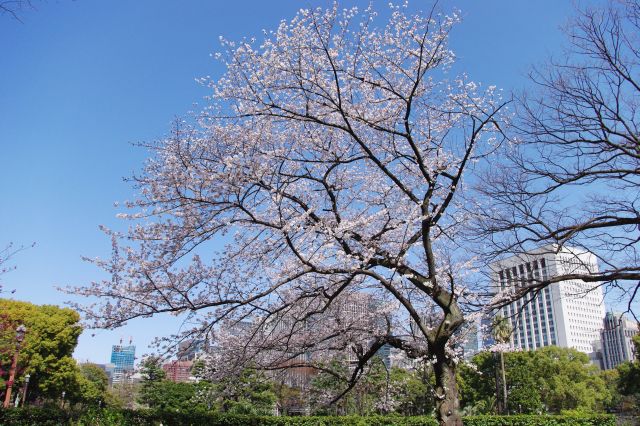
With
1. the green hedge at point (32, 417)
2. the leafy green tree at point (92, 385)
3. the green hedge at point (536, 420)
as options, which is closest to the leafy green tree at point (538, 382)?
the green hedge at point (536, 420)

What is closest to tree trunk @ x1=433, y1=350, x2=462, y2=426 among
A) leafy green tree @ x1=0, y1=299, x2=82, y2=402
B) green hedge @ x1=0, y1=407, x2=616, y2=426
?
green hedge @ x1=0, y1=407, x2=616, y2=426

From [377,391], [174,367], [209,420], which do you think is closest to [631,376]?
[377,391]

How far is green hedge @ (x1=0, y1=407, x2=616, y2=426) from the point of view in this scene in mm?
9219

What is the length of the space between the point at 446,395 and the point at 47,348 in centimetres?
2739

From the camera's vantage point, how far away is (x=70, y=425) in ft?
28.5

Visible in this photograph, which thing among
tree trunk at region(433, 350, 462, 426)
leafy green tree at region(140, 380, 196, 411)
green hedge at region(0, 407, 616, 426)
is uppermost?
tree trunk at region(433, 350, 462, 426)

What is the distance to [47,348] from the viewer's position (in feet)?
87.3

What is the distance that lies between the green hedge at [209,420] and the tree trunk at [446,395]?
6.43 meters

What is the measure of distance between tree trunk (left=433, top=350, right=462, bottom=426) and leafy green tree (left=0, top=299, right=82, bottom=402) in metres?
25.0

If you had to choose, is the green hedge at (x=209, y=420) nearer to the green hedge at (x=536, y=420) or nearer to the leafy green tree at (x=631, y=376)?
the green hedge at (x=536, y=420)

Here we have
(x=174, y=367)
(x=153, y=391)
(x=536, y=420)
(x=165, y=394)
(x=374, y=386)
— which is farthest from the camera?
(x=153, y=391)

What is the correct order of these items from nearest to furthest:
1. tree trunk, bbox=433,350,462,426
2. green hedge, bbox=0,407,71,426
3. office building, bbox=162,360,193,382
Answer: tree trunk, bbox=433,350,462,426 → office building, bbox=162,360,193,382 → green hedge, bbox=0,407,71,426

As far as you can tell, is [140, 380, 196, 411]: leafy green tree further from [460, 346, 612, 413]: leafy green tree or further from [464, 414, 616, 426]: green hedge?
[464, 414, 616, 426]: green hedge

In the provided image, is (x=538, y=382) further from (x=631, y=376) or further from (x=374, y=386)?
(x=374, y=386)
